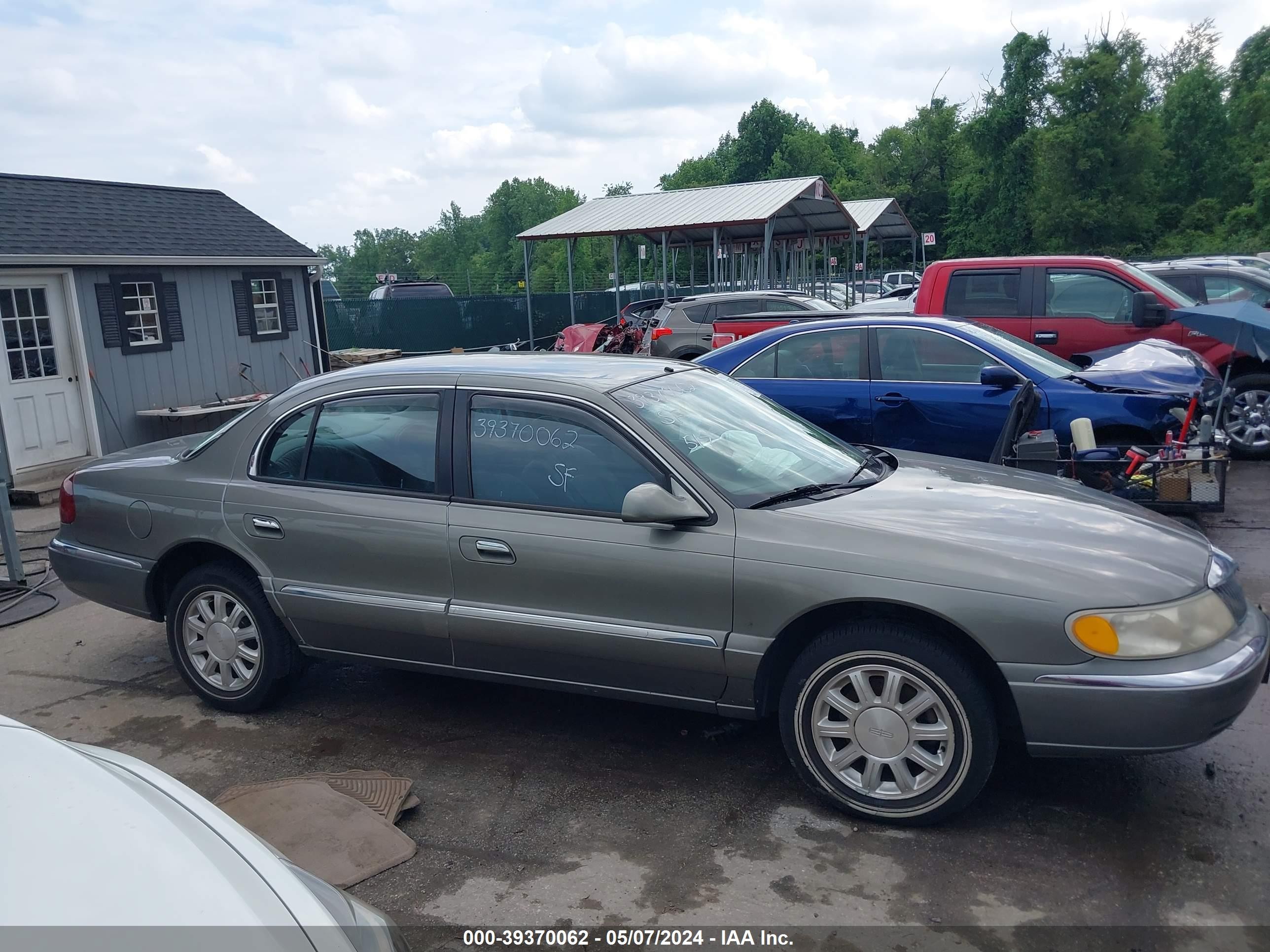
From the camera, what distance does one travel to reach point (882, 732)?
139 inches

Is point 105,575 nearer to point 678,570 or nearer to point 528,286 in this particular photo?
point 678,570

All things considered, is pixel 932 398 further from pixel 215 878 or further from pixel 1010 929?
pixel 215 878

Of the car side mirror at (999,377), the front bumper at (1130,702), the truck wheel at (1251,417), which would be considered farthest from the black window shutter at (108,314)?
the truck wheel at (1251,417)

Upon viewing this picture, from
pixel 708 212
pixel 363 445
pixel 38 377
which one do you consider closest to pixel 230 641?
pixel 363 445

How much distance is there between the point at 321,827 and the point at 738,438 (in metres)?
2.24

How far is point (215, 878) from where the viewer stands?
6.09ft

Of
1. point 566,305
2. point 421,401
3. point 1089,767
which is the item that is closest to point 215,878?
point 421,401

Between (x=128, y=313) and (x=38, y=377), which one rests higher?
(x=128, y=313)

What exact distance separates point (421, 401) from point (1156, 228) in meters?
36.9

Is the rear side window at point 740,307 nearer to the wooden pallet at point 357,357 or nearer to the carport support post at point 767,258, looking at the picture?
the carport support post at point 767,258

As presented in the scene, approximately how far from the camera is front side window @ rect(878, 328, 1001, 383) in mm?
7445

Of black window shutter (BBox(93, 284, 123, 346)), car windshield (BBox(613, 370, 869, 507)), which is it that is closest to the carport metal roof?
black window shutter (BBox(93, 284, 123, 346))

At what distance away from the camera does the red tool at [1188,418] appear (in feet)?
22.8

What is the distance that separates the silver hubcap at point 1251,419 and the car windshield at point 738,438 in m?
6.90
